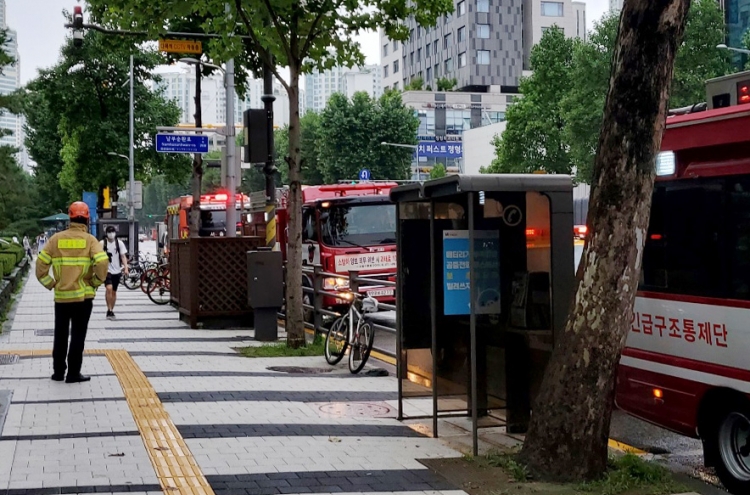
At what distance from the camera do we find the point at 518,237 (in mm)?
8172

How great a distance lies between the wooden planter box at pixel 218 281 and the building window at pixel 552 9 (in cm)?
8300

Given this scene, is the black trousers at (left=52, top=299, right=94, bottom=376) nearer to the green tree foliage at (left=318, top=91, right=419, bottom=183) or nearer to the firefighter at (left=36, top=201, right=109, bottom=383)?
the firefighter at (left=36, top=201, right=109, bottom=383)

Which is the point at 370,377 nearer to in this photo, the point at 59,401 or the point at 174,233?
the point at 59,401

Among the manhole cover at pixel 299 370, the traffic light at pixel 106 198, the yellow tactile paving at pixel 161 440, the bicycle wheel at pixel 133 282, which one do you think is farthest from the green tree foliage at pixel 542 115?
the yellow tactile paving at pixel 161 440

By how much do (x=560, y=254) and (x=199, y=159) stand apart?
18.4m

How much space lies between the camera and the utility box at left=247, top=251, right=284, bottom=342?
1560cm

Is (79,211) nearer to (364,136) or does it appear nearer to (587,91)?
(587,91)

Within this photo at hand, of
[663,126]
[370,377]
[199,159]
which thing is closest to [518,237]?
[663,126]

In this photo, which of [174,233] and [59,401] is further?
[174,233]

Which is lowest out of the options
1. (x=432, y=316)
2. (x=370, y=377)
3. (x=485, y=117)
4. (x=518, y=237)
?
(x=370, y=377)

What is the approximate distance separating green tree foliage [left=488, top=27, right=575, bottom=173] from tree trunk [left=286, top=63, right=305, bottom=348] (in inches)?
1794

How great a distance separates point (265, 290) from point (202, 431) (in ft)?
24.7

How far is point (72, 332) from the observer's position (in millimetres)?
10820

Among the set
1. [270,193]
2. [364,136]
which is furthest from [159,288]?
[364,136]
